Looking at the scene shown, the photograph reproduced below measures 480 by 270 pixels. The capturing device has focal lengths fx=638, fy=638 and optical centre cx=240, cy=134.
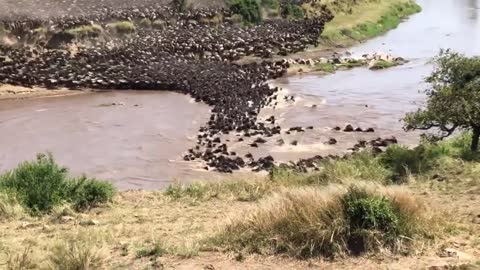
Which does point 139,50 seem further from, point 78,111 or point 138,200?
point 138,200

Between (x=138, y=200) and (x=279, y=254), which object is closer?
(x=279, y=254)

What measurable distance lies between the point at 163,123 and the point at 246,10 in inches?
916

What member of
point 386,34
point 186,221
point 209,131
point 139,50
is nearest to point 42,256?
point 186,221

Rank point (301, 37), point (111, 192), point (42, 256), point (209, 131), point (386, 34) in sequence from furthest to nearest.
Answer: point (386, 34) → point (301, 37) → point (209, 131) → point (111, 192) → point (42, 256)

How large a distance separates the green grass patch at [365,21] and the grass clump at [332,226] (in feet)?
119

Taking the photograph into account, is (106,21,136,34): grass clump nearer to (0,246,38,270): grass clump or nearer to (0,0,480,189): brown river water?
(0,0,480,189): brown river water

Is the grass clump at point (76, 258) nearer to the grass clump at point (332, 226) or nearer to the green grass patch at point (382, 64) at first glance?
the grass clump at point (332, 226)

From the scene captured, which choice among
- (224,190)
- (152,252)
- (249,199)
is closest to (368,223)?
(152,252)

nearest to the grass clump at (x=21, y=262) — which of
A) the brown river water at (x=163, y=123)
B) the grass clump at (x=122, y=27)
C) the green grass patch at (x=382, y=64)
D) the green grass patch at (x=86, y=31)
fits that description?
the brown river water at (x=163, y=123)

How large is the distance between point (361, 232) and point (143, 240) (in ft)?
10.7

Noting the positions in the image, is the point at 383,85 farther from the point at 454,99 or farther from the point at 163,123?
the point at 454,99

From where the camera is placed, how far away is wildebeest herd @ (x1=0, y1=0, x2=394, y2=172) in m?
25.5

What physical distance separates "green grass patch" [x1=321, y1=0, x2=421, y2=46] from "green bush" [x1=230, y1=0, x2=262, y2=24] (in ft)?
16.8

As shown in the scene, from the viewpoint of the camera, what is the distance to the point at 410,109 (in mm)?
26984
